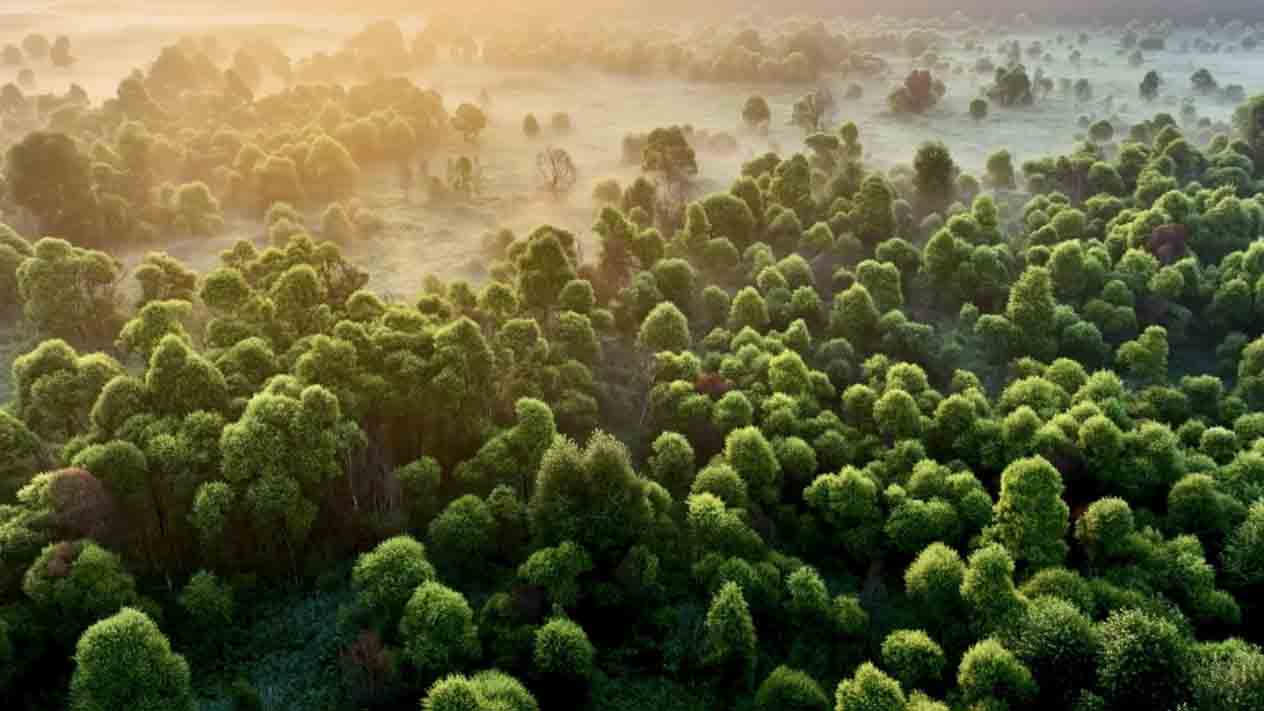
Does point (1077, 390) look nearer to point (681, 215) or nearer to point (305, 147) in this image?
point (681, 215)

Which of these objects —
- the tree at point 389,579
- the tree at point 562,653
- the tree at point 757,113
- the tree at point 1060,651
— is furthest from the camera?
the tree at point 757,113

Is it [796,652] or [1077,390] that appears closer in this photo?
[796,652]

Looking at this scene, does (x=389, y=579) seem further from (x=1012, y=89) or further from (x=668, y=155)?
(x=1012, y=89)

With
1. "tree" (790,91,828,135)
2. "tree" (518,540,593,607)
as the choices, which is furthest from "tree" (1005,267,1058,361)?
"tree" (790,91,828,135)

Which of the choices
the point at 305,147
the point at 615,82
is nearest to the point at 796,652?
the point at 305,147

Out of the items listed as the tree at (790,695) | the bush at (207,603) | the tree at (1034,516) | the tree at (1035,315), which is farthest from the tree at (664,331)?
the bush at (207,603)

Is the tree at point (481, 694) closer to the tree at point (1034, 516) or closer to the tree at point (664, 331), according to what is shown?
the tree at point (1034, 516)

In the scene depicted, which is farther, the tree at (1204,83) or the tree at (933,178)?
the tree at (1204,83)
